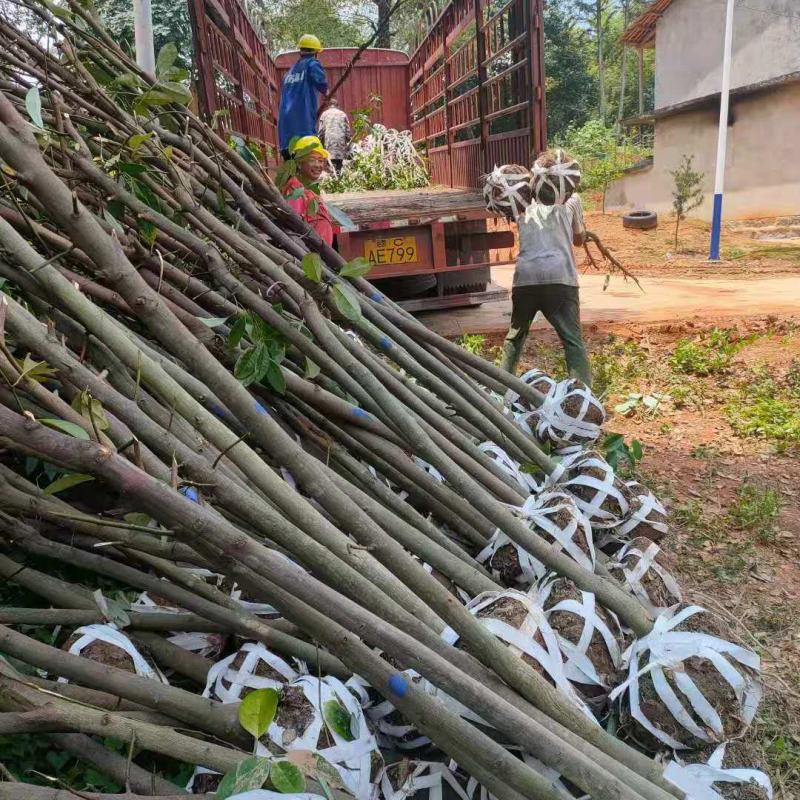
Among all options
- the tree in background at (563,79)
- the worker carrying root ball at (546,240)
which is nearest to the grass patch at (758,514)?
the worker carrying root ball at (546,240)

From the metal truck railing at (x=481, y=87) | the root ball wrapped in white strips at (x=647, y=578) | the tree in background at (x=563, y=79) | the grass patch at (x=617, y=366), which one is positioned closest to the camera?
the root ball wrapped in white strips at (x=647, y=578)

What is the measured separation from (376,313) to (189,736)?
1.65m

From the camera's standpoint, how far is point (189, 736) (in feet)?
4.27

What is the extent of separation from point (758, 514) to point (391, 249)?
338cm

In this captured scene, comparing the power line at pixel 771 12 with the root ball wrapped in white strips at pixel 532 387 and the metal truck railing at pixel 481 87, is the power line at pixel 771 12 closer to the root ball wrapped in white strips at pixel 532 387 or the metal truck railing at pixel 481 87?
the metal truck railing at pixel 481 87

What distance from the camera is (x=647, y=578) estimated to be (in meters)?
2.00

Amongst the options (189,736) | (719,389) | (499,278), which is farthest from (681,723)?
(499,278)

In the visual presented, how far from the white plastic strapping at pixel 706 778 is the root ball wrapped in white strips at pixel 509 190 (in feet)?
11.0

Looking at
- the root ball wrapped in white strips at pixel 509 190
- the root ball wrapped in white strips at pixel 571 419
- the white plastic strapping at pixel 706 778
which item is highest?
the root ball wrapped in white strips at pixel 509 190

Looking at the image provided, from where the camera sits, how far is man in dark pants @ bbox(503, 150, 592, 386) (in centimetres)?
416

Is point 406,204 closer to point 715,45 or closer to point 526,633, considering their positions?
point 526,633

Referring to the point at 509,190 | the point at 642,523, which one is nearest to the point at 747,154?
the point at 509,190

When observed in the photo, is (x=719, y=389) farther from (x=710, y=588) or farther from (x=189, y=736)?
(x=189, y=736)

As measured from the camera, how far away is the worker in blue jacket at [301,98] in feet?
22.0
